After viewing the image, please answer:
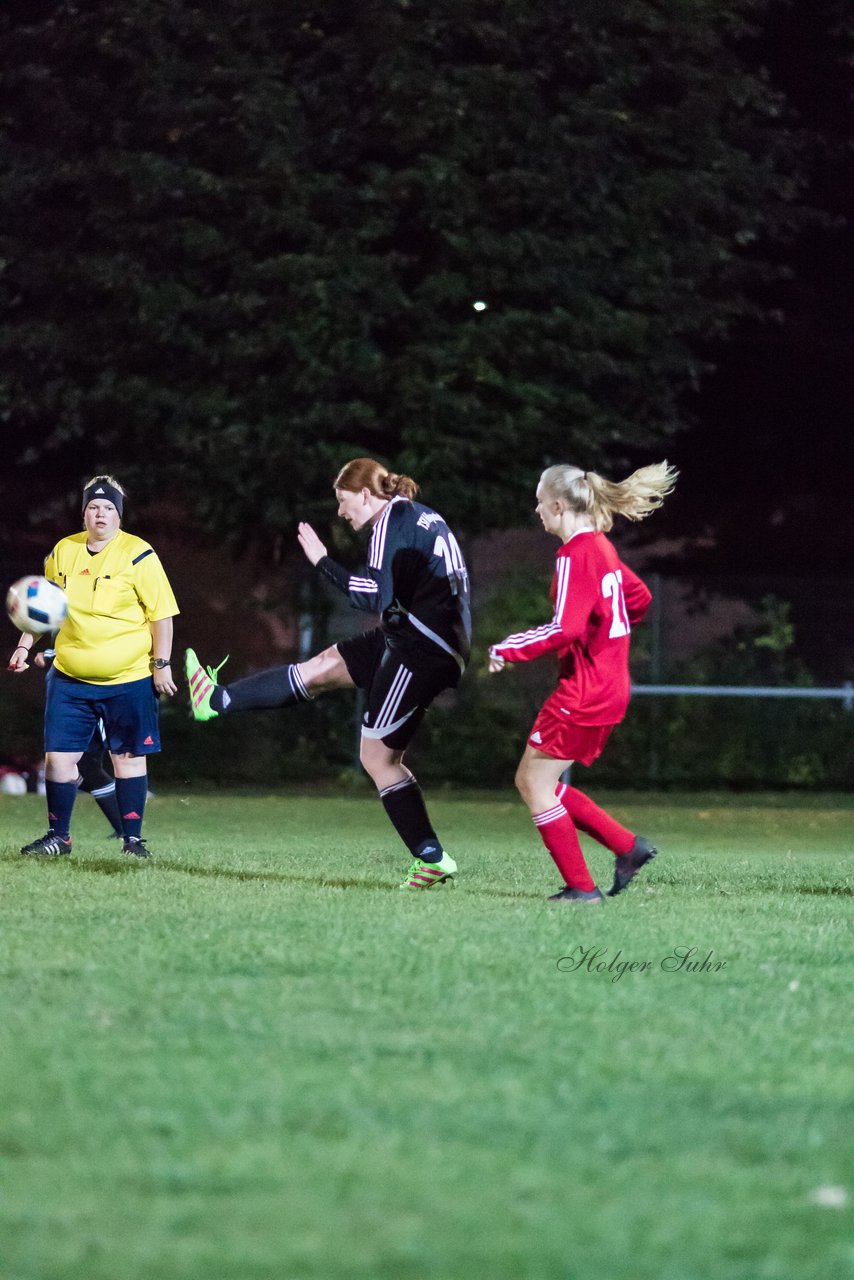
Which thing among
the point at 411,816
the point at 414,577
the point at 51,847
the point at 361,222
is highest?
the point at 361,222

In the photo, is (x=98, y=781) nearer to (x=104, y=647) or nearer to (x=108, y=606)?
(x=104, y=647)

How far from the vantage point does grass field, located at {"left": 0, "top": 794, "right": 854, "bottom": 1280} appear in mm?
3541

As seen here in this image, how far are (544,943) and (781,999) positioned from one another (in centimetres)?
126

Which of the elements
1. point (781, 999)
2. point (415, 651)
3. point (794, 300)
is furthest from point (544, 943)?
point (794, 300)

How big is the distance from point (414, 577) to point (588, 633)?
3.66 ft

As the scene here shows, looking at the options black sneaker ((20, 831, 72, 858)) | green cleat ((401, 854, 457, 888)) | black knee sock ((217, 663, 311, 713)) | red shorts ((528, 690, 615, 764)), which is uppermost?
red shorts ((528, 690, 615, 764))

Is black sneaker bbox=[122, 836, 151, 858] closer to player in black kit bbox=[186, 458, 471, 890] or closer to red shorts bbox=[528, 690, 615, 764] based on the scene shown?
player in black kit bbox=[186, 458, 471, 890]

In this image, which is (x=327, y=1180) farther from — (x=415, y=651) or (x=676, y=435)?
(x=676, y=435)

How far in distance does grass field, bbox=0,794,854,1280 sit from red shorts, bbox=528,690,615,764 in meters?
0.67

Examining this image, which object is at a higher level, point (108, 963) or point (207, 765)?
point (108, 963)

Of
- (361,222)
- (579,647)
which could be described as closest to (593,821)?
(579,647)

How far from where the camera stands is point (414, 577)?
30.6 ft

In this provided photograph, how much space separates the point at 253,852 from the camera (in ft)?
39.2

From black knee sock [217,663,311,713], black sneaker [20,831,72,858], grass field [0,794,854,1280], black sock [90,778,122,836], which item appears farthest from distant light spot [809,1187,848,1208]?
black sock [90,778,122,836]
